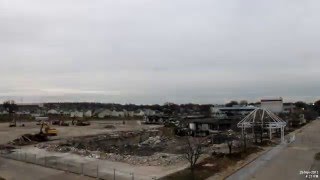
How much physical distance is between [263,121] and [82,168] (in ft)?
129

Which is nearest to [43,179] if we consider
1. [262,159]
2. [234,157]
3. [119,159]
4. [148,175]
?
[148,175]

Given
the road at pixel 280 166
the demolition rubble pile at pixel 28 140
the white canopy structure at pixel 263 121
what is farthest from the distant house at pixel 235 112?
the road at pixel 280 166

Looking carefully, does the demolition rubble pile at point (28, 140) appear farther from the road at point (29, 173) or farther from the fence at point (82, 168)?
the road at point (29, 173)

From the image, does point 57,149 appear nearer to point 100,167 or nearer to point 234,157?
point 100,167

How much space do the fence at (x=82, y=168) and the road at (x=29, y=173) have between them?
95 cm

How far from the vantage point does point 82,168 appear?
33.5 meters

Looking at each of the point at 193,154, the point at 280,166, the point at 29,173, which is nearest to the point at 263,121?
the point at 280,166

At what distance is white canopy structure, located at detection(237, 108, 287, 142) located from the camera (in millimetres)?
62294

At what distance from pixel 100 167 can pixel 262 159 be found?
599 inches

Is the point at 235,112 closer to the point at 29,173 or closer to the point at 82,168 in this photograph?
the point at 82,168

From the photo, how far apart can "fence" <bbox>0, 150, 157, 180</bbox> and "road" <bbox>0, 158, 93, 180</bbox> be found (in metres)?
0.95

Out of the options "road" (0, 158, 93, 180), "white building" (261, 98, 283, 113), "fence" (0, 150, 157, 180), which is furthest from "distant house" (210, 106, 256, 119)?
"road" (0, 158, 93, 180)

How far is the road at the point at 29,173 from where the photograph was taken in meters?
30.6

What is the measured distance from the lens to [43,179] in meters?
30.1
